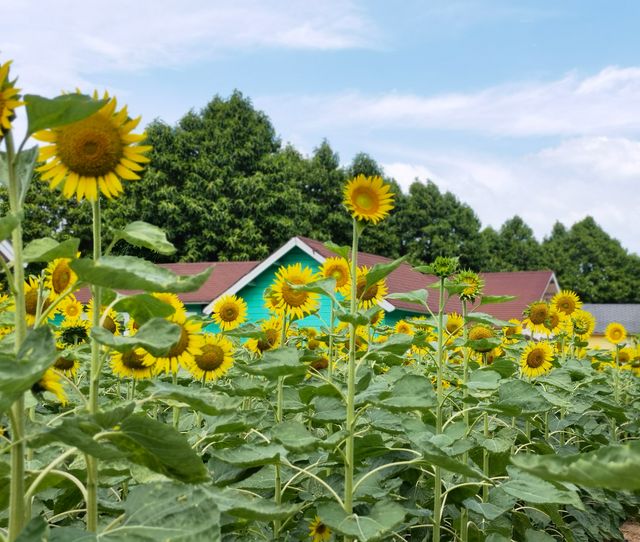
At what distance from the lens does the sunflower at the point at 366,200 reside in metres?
2.62

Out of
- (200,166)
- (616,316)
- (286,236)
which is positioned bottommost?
(616,316)

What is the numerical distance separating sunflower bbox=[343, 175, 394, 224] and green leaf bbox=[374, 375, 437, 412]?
638 millimetres

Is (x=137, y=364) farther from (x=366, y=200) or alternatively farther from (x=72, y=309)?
(x=72, y=309)

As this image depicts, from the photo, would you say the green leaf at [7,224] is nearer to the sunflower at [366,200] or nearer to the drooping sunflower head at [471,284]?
the sunflower at [366,200]

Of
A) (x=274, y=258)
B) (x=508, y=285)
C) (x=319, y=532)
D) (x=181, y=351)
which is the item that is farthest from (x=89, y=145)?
(x=508, y=285)

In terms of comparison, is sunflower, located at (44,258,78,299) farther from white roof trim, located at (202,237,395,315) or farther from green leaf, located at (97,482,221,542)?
white roof trim, located at (202,237,395,315)

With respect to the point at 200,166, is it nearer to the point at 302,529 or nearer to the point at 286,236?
the point at 286,236

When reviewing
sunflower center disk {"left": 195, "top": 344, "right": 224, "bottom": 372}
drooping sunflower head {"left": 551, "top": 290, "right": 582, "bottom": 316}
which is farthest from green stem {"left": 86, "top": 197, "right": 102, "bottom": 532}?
drooping sunflower head {"left": 551, "top": 290, "right": 582, "bottom": 316}

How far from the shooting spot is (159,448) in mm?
1381

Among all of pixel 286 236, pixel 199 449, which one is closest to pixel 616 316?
pixel 286 236

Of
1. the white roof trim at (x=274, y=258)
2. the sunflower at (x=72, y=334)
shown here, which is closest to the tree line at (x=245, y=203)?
the white roof trim at (x=274, y=258)

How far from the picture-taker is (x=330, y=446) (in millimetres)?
2137

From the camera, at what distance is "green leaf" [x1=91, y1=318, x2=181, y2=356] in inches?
52.6

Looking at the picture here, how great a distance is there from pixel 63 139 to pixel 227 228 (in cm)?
3136
